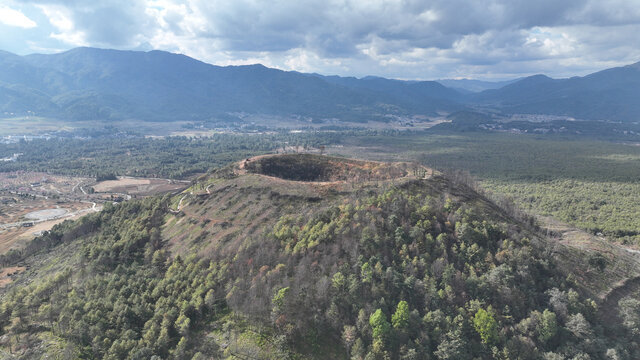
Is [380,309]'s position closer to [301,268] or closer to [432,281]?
[432,281]

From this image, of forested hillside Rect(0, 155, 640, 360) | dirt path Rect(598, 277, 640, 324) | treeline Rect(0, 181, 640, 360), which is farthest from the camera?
dirt path Rect(598, 277, 640, 324)

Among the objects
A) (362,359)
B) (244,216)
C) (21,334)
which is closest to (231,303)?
(362,359)

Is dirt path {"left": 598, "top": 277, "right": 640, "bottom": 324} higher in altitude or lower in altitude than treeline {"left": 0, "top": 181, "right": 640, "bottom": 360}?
lower

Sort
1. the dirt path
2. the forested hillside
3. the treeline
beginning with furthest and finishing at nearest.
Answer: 1. the dirt path
2. the forested hillside
3. the treeline

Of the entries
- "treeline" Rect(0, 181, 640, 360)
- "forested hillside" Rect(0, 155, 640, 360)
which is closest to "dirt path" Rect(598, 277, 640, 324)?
"forested hillside" Rect(0, 155, 640, 360)

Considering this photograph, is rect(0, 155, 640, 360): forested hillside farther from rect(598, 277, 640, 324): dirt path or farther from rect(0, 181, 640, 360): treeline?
rect(598, 277, 640, 324): dirt path

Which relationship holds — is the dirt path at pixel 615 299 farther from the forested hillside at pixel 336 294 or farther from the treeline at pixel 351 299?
the treeline at pixel 351 299

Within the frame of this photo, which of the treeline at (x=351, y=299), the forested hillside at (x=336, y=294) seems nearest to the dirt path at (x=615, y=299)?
the forested hillside at (x=336, y=294)

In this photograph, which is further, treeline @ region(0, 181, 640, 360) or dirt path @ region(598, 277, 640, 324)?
dirt path @ region(598, 277, 640, 324)

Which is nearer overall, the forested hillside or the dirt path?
the forested hillside
